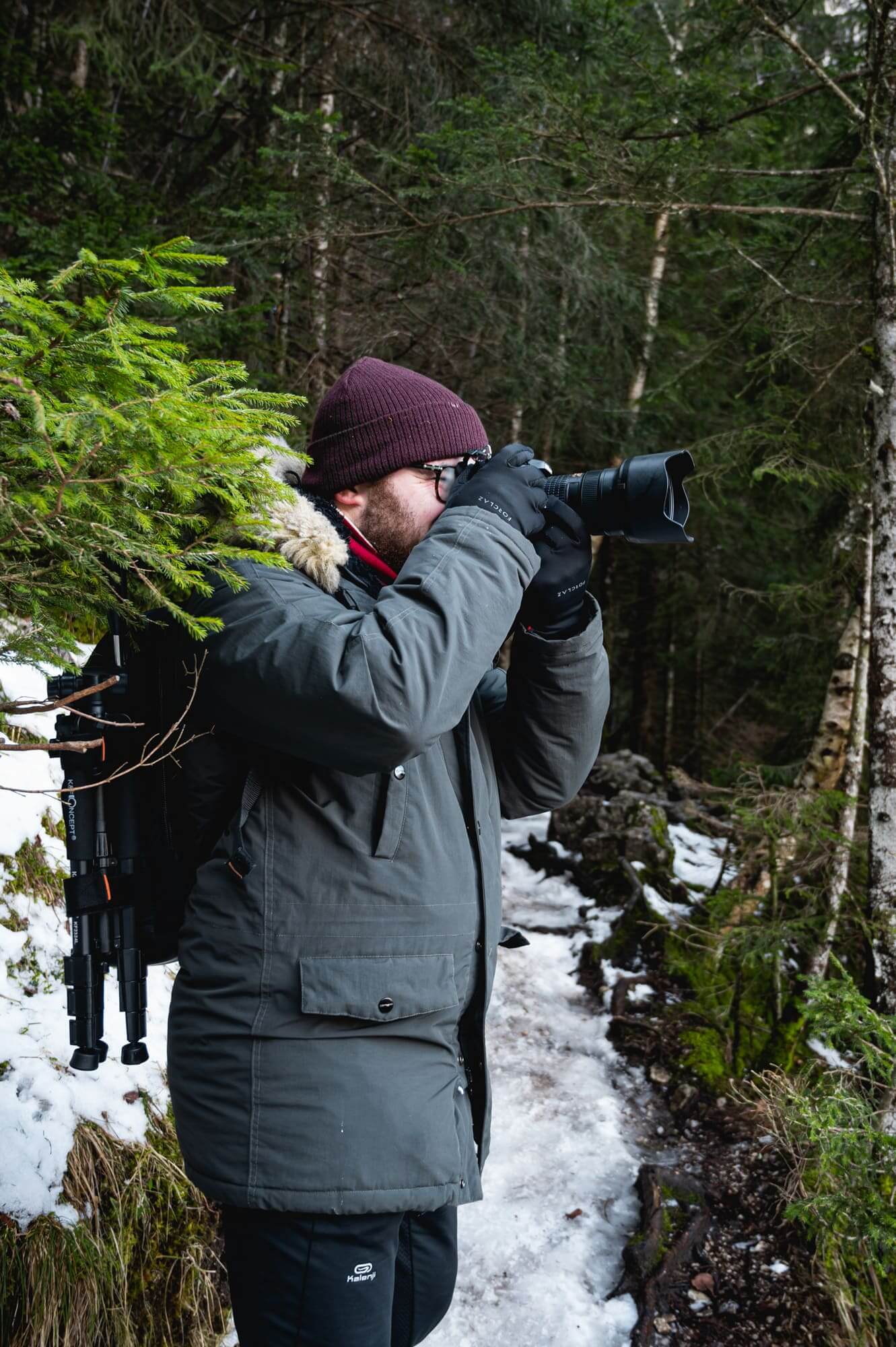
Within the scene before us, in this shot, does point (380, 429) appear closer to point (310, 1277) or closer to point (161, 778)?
point (161, 778)

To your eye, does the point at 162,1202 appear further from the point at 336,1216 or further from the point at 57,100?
the point at 57,100

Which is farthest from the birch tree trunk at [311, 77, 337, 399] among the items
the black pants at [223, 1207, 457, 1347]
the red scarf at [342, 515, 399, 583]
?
the black pants at [223, 1207, 457, 1347]

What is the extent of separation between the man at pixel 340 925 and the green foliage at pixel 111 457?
0.13 m

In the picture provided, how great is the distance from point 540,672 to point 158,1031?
2306mm

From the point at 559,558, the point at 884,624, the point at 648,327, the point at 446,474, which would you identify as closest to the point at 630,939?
the point at 884,624

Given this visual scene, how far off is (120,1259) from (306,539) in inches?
87.5

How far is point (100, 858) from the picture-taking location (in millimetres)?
1811

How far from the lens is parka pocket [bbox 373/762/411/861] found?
5.40 ft

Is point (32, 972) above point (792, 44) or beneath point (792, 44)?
beneath

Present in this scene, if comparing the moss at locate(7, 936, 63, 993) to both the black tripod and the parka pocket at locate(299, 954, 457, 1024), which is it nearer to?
the black tripod

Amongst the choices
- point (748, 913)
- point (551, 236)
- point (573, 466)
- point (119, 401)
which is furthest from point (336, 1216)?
point (573, 466)

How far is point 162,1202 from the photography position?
2838 mm

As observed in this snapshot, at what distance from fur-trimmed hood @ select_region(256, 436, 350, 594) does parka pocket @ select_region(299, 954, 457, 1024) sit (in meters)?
0.73

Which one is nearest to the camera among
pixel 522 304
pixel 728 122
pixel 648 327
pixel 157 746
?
pixel 157 746
